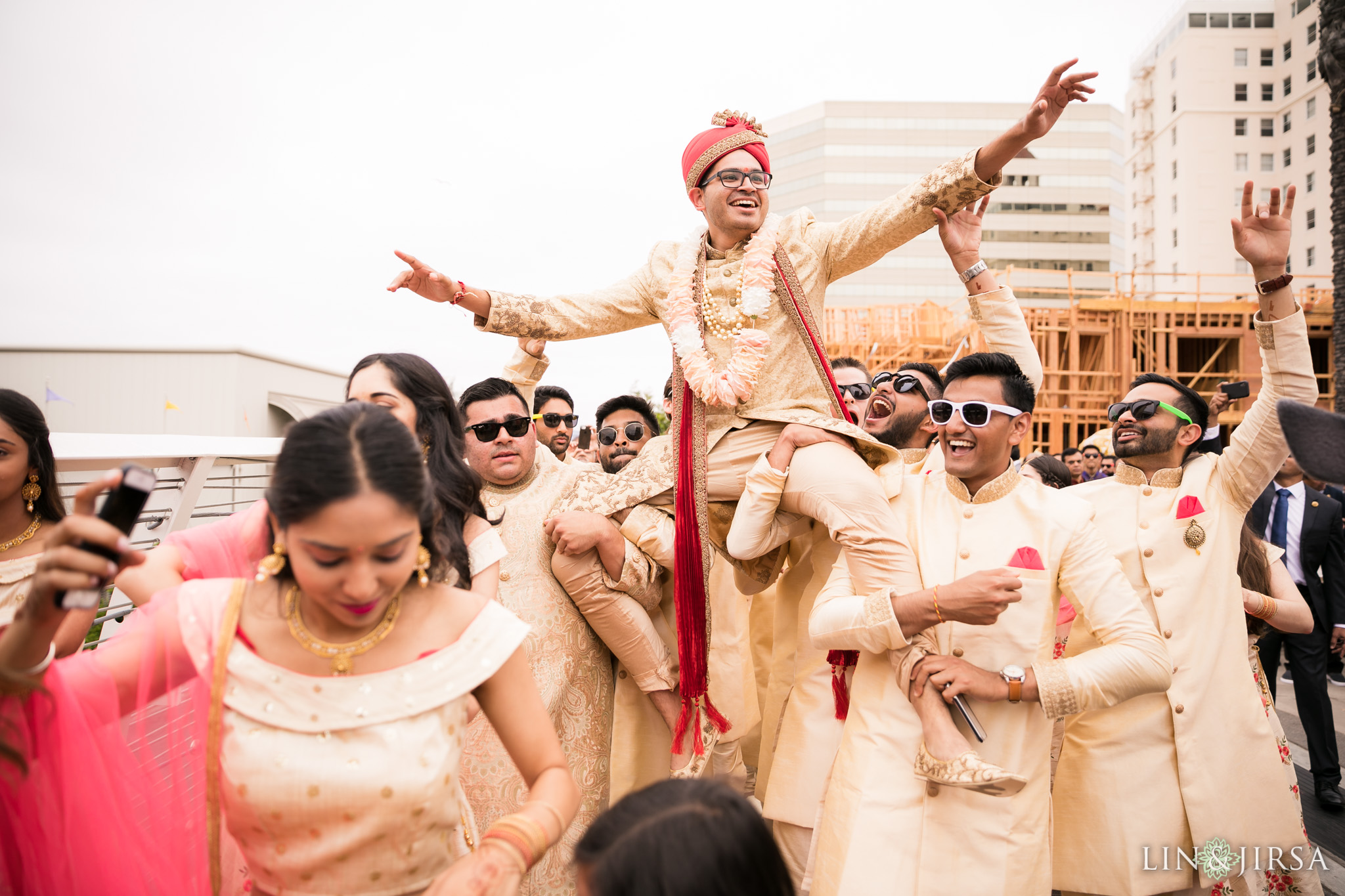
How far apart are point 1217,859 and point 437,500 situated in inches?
117

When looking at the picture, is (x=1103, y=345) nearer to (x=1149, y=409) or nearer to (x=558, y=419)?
(x=558, y=419)

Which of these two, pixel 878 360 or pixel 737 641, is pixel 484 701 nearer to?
pixel 737 641

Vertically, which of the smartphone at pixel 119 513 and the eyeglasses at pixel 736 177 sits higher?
the eyeglasses at pixel 736 177

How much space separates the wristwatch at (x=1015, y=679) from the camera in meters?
2.42

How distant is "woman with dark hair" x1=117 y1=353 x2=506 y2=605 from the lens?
2377mm

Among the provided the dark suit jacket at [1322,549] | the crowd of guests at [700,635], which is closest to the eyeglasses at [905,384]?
the crowd of guests at [700,635]

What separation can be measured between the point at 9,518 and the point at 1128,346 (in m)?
21.9

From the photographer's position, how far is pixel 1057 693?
238 cm

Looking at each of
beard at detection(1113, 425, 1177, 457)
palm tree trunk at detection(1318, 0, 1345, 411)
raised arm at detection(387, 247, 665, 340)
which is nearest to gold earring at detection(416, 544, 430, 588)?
raised arm at detection(387, 247, 665, 340)

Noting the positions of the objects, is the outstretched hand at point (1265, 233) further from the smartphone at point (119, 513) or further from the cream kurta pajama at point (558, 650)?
the smartphone at point (119, 513)

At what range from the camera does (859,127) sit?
58812mm

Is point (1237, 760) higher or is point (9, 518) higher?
point (9, 518)

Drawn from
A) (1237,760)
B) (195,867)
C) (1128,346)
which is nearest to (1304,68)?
(1128,346)

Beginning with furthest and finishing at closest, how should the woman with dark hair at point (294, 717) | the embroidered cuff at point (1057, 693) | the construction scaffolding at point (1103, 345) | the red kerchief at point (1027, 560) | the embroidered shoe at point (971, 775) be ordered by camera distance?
the construction scaffolding at point (1103, 345) → the red kerchief at point (1027, 560) → the embroidered cuff at point (1057, 693) → the embroidered shoe at point (971, 775) → the woman with dark hair at point (294, 717)
